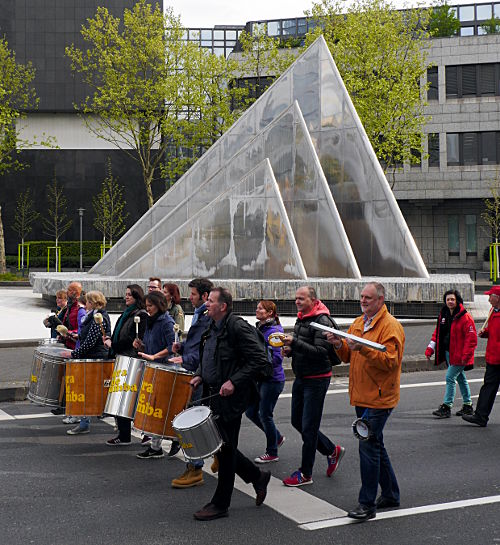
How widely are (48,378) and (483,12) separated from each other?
187 feet

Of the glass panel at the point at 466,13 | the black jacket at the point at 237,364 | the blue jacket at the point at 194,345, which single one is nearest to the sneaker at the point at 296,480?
the black jacket at the point at 237,364

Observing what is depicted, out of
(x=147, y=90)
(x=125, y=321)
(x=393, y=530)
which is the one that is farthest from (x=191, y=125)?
(x=393, y=530)

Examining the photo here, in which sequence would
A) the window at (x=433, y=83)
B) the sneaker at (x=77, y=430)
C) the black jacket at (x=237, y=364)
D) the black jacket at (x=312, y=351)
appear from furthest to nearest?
1. the window at (x=433, y=83)
2. the sneaker at (x=77, y=430)
3. the black jacket at (x=312, y=351)
4. the black jacket at (x=237, y=364)

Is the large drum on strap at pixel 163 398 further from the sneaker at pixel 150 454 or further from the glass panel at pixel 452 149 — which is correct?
the glass panel at pixel 452 149

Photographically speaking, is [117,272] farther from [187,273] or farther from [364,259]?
[364,259]

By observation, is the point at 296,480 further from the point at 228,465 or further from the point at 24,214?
the point at 24,214

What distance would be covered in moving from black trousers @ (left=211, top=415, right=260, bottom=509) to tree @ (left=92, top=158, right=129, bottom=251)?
45.1m

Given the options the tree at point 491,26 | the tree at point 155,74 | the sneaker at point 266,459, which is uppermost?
the tree at point 491,26

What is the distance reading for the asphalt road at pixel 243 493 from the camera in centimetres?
557

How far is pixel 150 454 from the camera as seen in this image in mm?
8016

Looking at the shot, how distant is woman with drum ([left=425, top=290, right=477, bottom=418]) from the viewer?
984cm

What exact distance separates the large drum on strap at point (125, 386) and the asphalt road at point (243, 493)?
24.3 inches

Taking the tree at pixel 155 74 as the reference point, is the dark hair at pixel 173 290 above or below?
below

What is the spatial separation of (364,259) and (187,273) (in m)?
5.24
